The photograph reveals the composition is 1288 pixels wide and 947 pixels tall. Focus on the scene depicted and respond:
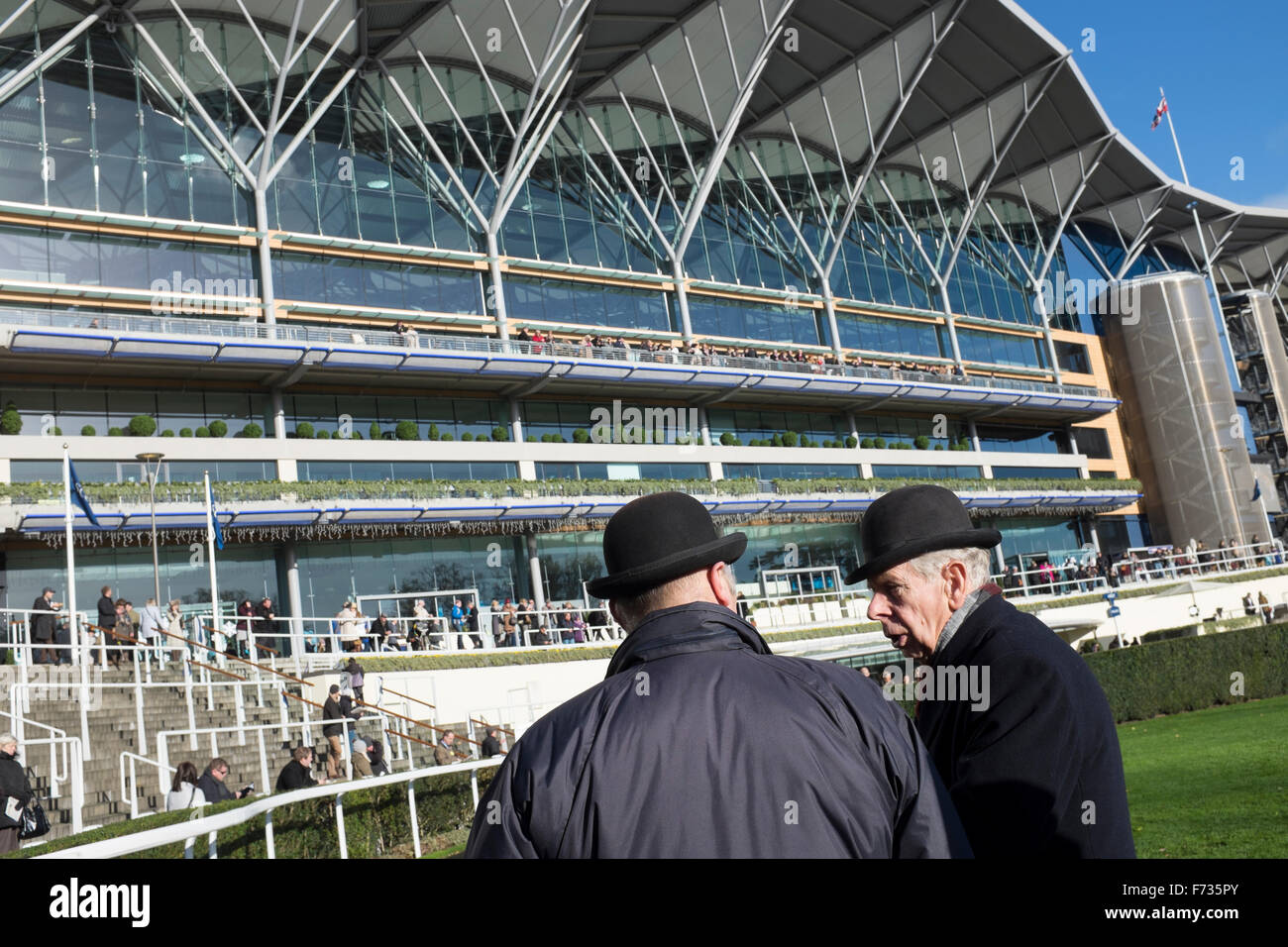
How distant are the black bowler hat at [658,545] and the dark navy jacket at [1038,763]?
97cm

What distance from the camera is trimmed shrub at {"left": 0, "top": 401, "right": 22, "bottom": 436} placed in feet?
104

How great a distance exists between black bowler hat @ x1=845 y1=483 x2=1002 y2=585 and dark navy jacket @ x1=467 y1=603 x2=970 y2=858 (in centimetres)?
126

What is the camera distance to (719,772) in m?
2.12

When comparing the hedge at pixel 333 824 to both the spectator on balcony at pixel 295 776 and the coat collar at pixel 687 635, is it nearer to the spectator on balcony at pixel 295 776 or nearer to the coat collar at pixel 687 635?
the spectator on balcony at pixel 295 776

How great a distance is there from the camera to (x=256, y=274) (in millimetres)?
38438

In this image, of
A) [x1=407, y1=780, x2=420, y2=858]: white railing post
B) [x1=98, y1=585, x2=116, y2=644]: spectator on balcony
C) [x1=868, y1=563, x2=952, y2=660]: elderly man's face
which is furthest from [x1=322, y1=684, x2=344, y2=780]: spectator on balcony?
[x1=868, y1=563, x2=952, y2=660]: elderly man's face

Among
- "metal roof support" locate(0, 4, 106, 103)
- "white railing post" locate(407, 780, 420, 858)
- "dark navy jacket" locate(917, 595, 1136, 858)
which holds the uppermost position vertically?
"metal roof support" locate(0, 4, 106, 103)

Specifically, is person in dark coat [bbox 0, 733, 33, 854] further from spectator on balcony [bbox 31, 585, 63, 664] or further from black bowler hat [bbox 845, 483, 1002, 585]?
spectator on balcony [bbox 31, 585, 63, 664]

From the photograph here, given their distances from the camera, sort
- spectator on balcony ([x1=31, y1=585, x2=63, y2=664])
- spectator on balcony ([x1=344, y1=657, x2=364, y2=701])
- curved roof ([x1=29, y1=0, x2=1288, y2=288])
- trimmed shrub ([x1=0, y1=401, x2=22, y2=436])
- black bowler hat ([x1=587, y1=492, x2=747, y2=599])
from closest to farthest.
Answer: black bowler hat ([x1=587, y1=492, x2=747, y2=599]) → spectator on balcony ([x1=344, y1=657, x2=364, y2=701]) → spectator on balcony ([x1=31, y1=585, x2=63, y2=664]) → trimmed shrub ([x1=0, y1=401, x2=22, y2=436]) → curved roof ([x1=29, y1=0, x2=1288, y2=288])

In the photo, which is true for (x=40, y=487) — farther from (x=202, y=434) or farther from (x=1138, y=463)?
(x=1138, y=463)

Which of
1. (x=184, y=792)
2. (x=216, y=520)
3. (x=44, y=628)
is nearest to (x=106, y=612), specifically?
(x=44, y=628)

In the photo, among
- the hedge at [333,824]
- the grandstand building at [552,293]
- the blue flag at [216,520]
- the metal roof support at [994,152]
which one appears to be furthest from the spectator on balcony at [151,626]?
the metal roof support at [994,152]

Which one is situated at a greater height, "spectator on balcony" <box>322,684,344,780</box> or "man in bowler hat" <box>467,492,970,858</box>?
"spectator on balcony" <box>322,684,344,780</box>

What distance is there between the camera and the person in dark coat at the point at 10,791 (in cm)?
918
